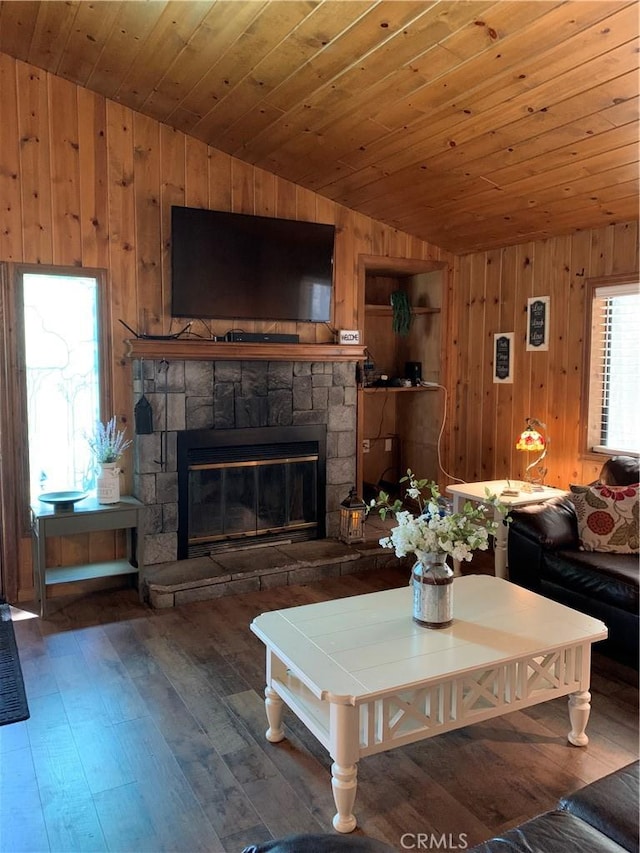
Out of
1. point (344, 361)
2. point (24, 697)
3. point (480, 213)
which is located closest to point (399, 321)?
point (344, 361)

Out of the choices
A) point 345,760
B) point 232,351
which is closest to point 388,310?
point 232,351

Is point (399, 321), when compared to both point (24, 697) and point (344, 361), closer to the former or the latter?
point (344, 361)

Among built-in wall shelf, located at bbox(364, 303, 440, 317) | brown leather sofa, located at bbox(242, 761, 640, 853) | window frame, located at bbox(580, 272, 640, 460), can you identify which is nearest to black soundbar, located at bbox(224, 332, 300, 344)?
built-in wall shelf, located at bbox(364, 303, 440, 317)

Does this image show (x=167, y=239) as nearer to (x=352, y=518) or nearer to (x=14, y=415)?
(x=14, y=415)

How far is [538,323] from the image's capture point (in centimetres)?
465

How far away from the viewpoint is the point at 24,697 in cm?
285

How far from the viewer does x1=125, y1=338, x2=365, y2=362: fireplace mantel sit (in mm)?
4082

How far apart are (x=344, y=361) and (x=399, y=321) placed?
0.93 metres

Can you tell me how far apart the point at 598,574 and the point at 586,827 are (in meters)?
1.92

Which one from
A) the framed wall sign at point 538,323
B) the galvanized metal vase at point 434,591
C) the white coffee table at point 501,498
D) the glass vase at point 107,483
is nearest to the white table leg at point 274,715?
the galvanized metal vase at point 434,591

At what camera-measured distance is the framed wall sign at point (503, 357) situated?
4.91 meters

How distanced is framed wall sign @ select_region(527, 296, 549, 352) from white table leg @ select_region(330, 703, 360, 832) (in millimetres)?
3316

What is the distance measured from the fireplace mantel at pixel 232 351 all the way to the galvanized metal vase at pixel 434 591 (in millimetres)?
2296

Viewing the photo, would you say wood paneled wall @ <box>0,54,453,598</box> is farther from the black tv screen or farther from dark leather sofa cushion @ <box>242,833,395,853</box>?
dark leather sofa cushion @ <box>242,833,395,853</box>
